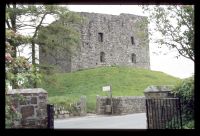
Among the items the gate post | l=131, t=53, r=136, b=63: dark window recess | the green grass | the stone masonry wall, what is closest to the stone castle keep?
l=131, t=53, r=136, b=63: dark window recess

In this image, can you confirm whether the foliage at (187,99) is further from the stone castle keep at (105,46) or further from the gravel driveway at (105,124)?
the stone castle keep at (105,46)

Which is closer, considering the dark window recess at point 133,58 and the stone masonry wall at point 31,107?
the stone masonry wall at point 31,107

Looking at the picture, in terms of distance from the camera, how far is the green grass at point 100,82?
2432 centimetres

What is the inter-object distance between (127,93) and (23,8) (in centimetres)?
878

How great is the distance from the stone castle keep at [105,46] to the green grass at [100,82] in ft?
8.91

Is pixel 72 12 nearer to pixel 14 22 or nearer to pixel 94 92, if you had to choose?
pixel 14 22

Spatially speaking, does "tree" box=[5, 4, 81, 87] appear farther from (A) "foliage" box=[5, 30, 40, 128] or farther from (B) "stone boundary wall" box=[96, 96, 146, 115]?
(A) "foliage" box=[5, 30, 40, 128]

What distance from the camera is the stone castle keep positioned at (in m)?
34.4

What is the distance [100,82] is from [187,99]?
1835 centimetres

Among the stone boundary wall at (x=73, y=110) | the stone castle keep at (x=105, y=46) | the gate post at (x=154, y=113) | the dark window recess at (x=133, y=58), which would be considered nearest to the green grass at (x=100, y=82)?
the stone boundary wall at (x=73, y=110)

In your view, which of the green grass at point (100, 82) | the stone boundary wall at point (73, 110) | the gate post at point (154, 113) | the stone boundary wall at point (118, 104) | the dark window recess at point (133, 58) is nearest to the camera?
the gate post at point (154, 113)

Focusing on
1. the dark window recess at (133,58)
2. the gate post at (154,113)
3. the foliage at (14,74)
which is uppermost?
the dark window recess at (133,58)

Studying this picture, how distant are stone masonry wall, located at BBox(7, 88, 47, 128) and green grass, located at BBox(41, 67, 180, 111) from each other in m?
12.8
